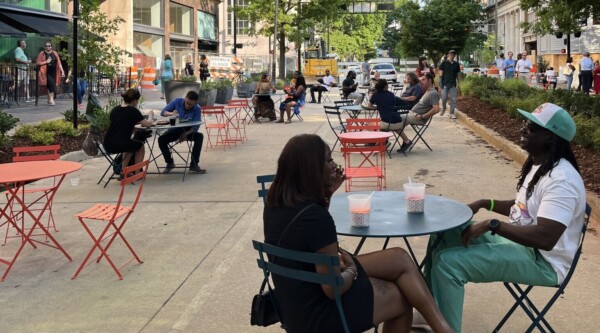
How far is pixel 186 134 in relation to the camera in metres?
11.1

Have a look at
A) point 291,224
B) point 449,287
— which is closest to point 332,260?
point 291,224

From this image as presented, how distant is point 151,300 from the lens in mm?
5125

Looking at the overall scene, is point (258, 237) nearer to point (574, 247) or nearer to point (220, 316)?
point (220, 316)

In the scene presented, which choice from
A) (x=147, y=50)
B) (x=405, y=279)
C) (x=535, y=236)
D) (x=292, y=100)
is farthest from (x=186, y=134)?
(x=147, y=50)

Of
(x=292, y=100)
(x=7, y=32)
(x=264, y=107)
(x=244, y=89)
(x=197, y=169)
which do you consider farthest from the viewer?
(x=244, y=89)

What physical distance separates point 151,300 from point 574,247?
9.82ft

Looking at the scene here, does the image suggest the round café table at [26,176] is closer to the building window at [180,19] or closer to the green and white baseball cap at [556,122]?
the green and white baseball cap at [556,122]

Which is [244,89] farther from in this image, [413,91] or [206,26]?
[206,26]

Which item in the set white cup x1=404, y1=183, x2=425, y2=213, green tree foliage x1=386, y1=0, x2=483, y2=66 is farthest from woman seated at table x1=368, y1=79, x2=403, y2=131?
green tree foliage x1=386, y1=0, x2=483, y2=66

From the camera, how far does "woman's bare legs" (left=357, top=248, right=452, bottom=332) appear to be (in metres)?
3.41

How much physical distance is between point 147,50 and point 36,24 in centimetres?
1482

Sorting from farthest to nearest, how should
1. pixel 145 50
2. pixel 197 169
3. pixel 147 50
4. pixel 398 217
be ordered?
pixel 147 50, pixel 145 50, pixel 197 169, pixel 398 217

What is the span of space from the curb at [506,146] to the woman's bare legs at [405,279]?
4.57 meters

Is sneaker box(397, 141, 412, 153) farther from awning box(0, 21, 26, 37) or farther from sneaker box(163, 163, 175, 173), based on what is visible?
awning box(0, 21, 26, 37)
